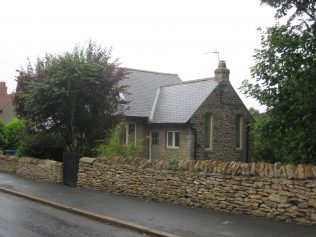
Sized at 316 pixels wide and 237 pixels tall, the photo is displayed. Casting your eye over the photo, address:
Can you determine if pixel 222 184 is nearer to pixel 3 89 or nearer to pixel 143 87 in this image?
pixel 143 87

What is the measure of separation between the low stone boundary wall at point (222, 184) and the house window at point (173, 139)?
34.2 feet

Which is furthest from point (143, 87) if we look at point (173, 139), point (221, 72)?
point (221, 72)

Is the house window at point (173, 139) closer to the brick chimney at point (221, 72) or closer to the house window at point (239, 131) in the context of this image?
the brick chimney at point (221, 72)

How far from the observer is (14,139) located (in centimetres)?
2691

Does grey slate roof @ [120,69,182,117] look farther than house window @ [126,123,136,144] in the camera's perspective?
Yes

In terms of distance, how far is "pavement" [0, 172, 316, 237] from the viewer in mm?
8820

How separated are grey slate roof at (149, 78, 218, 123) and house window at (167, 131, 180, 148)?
2.82ft

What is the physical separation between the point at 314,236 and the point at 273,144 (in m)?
5.12

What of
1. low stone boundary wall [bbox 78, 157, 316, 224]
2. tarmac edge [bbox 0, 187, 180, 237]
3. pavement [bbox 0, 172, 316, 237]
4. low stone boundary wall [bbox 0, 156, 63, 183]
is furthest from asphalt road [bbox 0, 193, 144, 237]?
low stone boundary wall [bbox 0, 156, 63, 183]

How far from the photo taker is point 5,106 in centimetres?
5294

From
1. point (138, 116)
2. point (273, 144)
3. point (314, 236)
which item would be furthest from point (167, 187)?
point (138, 116)

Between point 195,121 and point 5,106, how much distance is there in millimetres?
35357

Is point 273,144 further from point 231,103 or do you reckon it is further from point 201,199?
point 231,103

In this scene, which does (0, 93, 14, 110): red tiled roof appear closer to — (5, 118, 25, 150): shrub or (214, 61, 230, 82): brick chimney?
(5, 118, 25, 150): shrub
